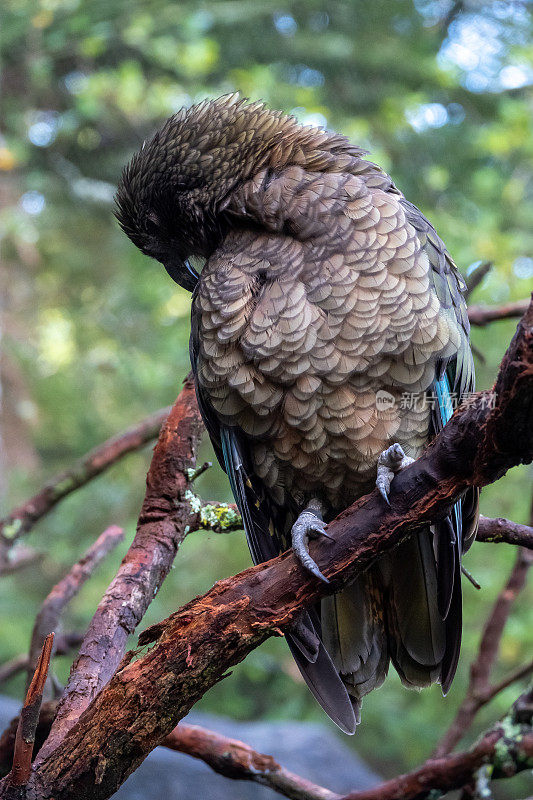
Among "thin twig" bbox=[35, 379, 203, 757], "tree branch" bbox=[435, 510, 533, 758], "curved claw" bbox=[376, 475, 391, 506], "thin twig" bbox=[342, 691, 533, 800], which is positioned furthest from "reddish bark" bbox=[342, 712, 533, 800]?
"curved claw" bbox=[376, 475, 391, 506]

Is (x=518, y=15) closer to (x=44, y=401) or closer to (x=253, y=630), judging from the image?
(x=44, y=401)

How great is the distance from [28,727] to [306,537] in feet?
2.67

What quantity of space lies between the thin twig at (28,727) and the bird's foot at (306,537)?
2.03 ft

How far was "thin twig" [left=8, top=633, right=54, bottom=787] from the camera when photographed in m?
1.66

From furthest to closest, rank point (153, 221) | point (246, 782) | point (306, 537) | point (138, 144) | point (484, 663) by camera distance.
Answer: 1. point (138, 144)
2. point (246, 782)
3. point (484, 663)
4. point (153, 221)
5. point (306, 537)

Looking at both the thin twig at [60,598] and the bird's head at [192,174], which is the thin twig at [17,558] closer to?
the thin twig at [60,598]

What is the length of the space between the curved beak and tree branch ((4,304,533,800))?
4.54 feet

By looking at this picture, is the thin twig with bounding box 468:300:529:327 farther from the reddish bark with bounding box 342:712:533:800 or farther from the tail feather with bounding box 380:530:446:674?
the reddish bark with bounding box 342:712:533:800

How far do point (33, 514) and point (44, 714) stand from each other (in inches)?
50.5

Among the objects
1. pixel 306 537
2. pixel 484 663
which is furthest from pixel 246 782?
pixel 306 537

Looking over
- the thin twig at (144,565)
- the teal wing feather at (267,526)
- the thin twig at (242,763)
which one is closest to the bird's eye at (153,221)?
the teal wing feather at (267,526)

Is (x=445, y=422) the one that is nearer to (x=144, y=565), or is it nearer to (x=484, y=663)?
(x=144, y=565)

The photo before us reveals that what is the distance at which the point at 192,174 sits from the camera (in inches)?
100.0

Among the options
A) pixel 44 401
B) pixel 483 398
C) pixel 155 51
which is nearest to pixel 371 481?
pixel 483 398
